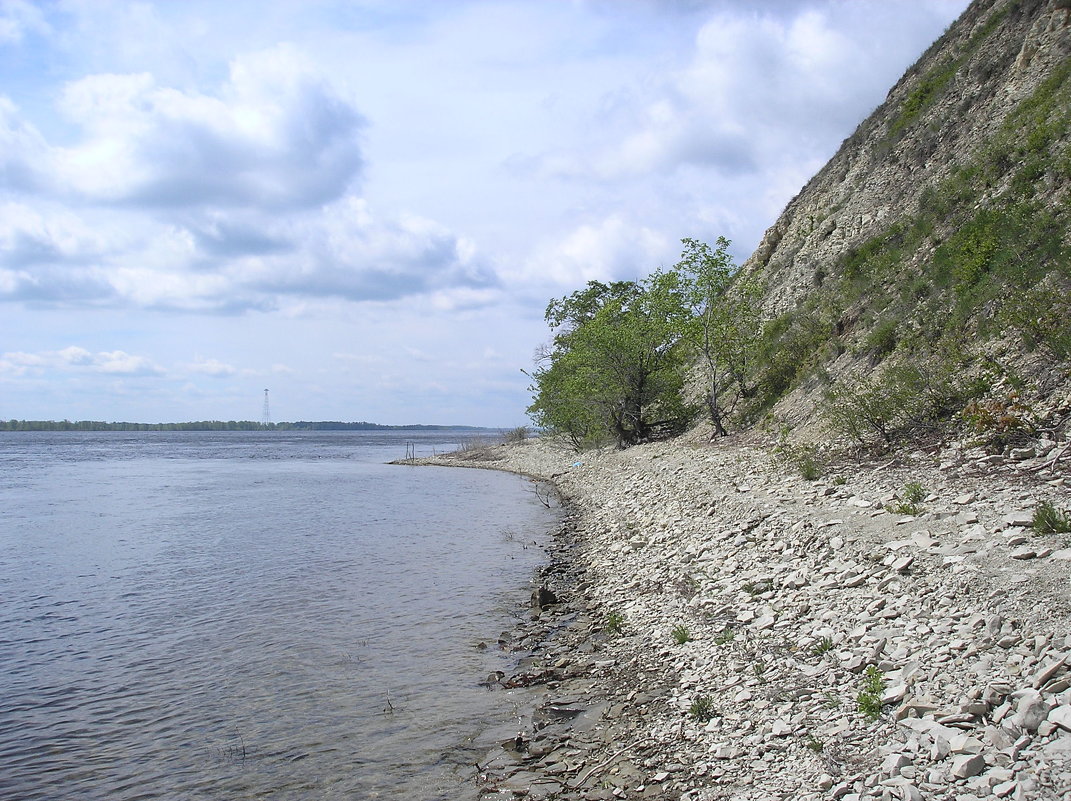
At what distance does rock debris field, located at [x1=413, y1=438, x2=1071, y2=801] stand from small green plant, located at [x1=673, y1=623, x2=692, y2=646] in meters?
0.12

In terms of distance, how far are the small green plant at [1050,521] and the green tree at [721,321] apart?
80.3ft

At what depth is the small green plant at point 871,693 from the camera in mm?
6941

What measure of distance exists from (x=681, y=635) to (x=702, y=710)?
91.7 inches

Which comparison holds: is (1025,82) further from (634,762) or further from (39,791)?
(39,791)

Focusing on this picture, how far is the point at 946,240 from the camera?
79.1 feet

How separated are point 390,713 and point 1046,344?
573 inches

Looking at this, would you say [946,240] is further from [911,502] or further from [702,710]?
[702,710]

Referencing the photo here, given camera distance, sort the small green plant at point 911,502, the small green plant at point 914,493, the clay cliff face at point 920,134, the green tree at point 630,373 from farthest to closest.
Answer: the green tree at point 630,373, the clay cliff face at point 920,134, the small green plant at point 914,493, the small green plant at point 911,502

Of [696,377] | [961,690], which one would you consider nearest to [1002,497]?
[961,690]

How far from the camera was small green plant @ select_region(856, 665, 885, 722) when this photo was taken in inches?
273

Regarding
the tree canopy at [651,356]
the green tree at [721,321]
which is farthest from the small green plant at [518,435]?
the green tree at [721,321]

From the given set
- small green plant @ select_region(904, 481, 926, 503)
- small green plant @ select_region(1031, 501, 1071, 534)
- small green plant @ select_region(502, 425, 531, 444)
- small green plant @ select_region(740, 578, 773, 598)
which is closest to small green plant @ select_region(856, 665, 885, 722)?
small green plant @ select_region(1031, 501, 1071, 534)

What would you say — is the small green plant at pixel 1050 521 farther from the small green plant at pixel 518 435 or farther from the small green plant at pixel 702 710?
the small green plant at pixel 518 435

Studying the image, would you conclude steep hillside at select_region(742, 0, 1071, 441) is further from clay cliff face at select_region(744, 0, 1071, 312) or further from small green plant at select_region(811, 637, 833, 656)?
small green plant at select_region(811, 637, 833, 656)
